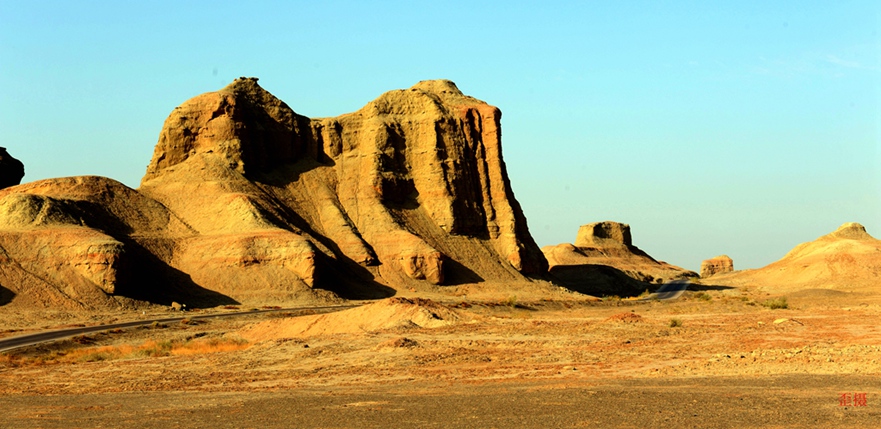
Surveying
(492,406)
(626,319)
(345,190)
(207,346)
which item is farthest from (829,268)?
(492,406)

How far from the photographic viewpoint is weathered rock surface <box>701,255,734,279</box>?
193500mm

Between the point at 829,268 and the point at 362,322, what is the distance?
81354mm

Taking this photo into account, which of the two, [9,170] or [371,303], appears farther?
[9,170]

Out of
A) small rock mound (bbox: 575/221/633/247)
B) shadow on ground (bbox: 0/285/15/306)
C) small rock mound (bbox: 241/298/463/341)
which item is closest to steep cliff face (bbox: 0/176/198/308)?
shadow on ground (bbox: 0/285/15/306)

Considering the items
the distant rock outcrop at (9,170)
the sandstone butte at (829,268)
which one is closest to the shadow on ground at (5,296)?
the distant rock outcrop at (9,170)

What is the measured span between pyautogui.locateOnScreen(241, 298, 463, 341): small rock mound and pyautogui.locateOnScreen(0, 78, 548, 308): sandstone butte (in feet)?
82.0

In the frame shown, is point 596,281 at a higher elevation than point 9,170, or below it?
below

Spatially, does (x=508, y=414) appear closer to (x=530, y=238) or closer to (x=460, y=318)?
(x=460, y=318)

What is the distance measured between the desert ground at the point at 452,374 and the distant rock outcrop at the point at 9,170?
2841 inches

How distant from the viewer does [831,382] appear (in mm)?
21641

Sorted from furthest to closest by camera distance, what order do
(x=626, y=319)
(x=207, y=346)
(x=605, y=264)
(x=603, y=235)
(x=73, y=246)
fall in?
(x=603, y=235)
(x=605, y=264)
(x=73, y=246)
(x=626, y=319)
(x=207, y=346)

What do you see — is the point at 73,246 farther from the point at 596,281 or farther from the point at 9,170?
the point at 596,281

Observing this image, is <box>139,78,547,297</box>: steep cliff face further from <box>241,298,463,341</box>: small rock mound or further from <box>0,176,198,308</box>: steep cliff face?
<box>241,298,463,341</box>: small rock mound

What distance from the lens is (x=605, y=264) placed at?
6324 inches
